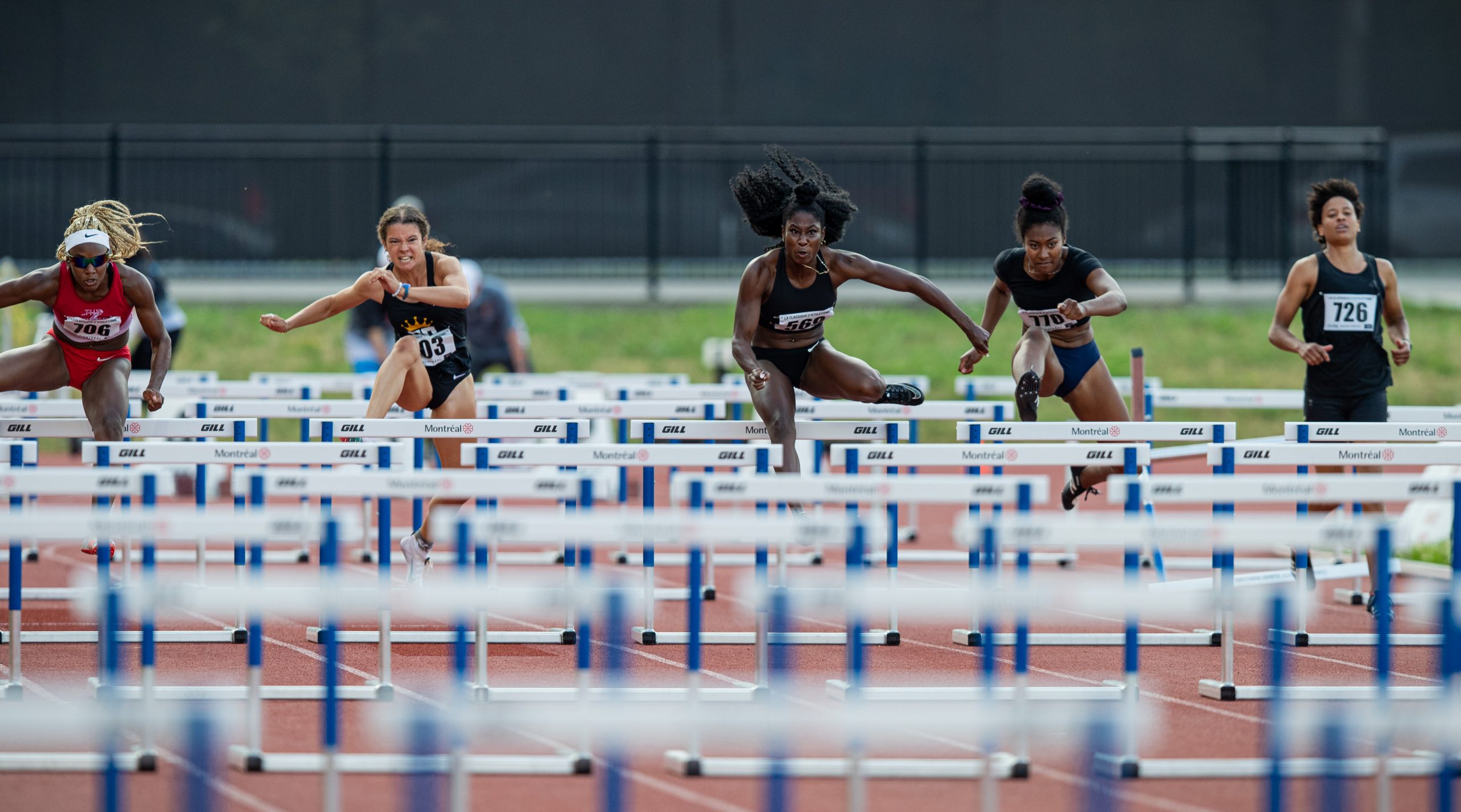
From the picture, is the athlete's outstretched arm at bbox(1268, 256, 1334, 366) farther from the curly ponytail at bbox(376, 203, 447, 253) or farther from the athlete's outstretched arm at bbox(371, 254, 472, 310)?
the curly ponytail at bbox(376, 203, 447, 253)

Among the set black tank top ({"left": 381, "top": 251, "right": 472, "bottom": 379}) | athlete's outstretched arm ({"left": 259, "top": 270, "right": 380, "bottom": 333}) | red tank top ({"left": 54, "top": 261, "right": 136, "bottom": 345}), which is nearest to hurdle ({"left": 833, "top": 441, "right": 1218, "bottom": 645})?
black tank top ({"left": 381, "top": 251, "right": 472, "bottom": 379})

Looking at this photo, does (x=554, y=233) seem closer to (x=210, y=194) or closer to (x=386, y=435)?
(x=210, y=194)

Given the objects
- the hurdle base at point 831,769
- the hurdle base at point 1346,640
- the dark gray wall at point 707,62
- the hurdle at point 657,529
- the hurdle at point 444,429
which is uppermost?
the dark gray wall at point 707,62

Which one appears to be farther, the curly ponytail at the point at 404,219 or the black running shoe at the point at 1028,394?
the curly ponytail at the point at 404,219

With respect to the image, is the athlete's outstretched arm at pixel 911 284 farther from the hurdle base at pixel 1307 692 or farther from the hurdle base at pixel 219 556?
the hurdle base at pixel 219 556

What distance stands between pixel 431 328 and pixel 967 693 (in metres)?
3.55

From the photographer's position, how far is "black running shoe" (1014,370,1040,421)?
820cm

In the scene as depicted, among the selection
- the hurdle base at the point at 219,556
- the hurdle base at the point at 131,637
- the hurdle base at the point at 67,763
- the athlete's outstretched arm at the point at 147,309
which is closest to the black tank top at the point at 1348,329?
the hurdle base at the point at 131,637

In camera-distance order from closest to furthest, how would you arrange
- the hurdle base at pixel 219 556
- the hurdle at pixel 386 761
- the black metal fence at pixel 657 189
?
the hurdle at pixel 386 761 → the hurdle base at pixel 219 556 → the black metal fence at pixel 657 189

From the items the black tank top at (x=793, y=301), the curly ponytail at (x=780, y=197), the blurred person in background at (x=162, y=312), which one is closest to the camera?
the black tank top at (x=793, y=301)

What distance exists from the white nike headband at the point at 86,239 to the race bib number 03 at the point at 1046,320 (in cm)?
460

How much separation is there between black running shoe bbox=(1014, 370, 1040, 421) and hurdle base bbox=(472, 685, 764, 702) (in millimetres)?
2402

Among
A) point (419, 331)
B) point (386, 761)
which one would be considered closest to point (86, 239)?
point (419, 331)

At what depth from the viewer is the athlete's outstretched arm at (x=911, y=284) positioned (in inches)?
324
